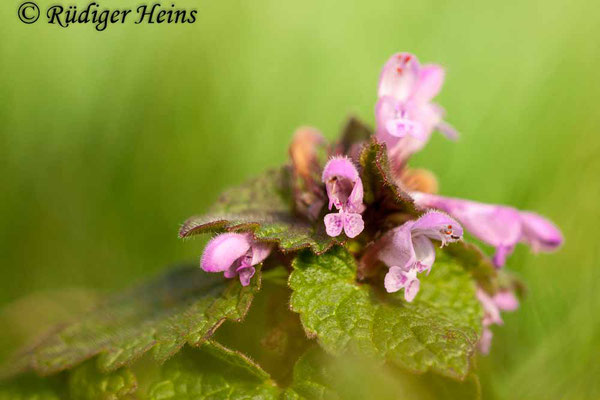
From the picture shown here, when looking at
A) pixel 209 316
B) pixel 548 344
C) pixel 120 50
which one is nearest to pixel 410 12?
pixel 120 50

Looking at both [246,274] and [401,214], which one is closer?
[246,274]

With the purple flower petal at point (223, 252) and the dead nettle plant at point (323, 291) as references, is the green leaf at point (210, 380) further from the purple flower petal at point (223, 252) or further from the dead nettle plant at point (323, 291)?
the purple flower petal at point (223, 252)

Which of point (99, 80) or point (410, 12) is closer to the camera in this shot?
point (99, 80)

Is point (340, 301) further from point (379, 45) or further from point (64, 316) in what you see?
point (379, 45)

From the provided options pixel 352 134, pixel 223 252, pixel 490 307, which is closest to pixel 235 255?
pixel 223 252

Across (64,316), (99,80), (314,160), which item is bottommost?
(64,316)

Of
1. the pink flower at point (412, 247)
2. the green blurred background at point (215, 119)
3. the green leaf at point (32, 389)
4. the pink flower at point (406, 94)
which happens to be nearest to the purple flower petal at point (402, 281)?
the pink flower at point (412, 247)

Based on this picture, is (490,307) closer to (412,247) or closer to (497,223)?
(497,223)
